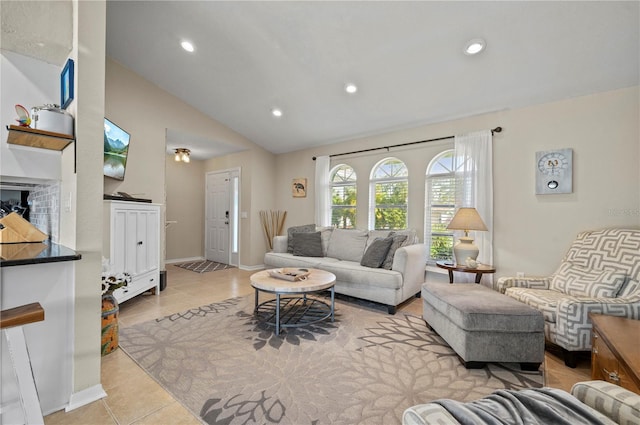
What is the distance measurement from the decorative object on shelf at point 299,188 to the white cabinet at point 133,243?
252 centimetres

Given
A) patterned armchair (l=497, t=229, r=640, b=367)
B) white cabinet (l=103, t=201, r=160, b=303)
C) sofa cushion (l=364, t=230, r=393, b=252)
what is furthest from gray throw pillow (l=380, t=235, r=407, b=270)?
white cabinet (l=103, t=201, r=160, b=303)

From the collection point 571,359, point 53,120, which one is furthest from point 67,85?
point 571,359

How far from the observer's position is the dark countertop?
134 centimetres

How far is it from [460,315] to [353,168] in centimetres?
317

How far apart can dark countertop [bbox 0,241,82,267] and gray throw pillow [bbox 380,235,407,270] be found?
9.35ft

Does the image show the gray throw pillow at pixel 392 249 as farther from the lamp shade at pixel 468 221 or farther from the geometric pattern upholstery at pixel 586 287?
the geometric pattern upholstery at pixel 586 287

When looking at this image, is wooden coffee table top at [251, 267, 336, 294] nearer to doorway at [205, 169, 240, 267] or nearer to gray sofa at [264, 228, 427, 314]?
gray sofa at [264, 228, 427, 314]

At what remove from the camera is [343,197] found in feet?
16.2

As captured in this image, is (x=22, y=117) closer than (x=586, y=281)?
Yes

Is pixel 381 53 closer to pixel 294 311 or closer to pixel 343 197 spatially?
pixel 343 197

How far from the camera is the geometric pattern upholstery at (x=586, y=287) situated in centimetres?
202

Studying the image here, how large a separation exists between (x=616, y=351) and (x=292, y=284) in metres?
2.15

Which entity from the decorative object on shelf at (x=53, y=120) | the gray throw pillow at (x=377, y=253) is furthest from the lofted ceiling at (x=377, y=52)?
the gray throw pillow at (x=377, y=253)

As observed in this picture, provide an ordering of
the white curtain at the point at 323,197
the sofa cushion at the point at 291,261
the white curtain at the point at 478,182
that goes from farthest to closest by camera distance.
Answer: the white curtain at the point at 323,197 < the sofa cushion at the point at 291,261 < the white curtain at the point at 478,182
